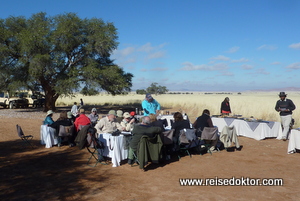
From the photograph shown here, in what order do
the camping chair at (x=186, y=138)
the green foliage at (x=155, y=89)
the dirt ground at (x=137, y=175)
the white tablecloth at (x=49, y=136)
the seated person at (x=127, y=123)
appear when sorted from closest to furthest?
1. the dirt ground at (x=137, y=175)
2. the camping chair at (x=186, y=138)
3. the seated person at (x=127, y=123)
4. the white tablecloth at (x=49, y=136)
5. the green foliage at (x=155, y=89)

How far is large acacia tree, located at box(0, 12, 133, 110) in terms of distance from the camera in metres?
18.3

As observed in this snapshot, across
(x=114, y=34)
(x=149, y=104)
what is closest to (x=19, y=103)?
(x=114, y=34)

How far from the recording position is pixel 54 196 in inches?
171

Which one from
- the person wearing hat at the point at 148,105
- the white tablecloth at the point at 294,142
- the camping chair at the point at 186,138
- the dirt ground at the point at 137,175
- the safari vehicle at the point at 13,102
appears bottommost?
the dirt ground at the point at 137,175

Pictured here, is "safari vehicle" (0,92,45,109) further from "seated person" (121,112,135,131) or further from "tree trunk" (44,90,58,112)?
"seated person" (121,112,135,131)

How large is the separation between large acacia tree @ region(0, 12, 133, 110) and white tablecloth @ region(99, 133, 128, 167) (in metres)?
13.2

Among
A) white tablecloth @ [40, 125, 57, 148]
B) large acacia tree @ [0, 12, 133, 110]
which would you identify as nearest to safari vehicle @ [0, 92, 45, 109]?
large acacia tree @ [0, 12, 133, 110]

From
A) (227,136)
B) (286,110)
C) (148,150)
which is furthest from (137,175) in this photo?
(286,110)

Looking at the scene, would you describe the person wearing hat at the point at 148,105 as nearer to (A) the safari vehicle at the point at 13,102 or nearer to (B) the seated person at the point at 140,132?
(B) the seated person at the point at 140,132

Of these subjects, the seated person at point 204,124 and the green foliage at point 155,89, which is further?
the green foliage at point 155,89

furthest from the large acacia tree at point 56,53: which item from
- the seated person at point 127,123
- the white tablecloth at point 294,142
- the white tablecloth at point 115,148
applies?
the white tablecloth at point 294,142

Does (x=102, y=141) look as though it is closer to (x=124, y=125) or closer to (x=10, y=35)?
(x=124, y=125)

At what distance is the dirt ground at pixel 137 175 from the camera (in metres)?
4.43

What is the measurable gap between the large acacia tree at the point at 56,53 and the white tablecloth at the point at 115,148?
13175 millimetres
